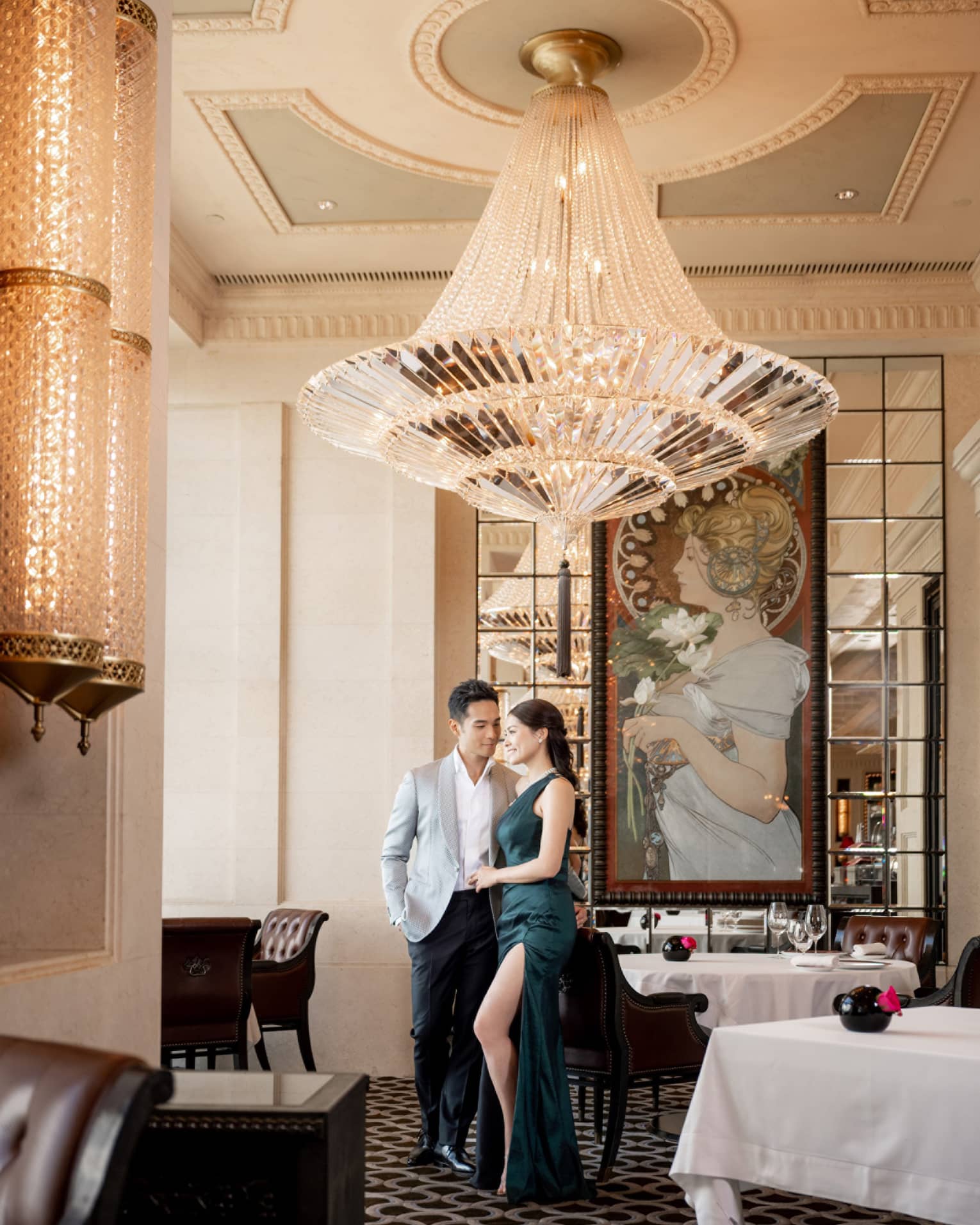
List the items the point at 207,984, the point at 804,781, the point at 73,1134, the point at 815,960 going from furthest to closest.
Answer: the point at 804,781 < the point at 207,984 < the point at 815,960 < the point at 73,1134

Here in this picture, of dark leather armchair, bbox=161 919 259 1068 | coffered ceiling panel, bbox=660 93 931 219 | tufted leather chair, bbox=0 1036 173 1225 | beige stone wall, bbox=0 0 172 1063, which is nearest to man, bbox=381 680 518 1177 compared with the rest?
dark leather armchair, bbox=161 919 259 1068

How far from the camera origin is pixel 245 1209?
2.24 metres

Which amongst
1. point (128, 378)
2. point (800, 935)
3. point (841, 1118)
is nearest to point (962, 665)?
point (800, 935)

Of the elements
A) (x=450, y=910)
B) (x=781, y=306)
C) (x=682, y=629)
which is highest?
(x=781, y=306)

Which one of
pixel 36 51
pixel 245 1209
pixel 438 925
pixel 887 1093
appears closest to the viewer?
pixel 245 1209

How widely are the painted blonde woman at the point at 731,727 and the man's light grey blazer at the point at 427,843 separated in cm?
251

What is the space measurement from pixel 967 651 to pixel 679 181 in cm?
333

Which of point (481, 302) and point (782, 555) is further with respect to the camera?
point (782, 555)

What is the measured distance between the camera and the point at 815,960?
6.19 m

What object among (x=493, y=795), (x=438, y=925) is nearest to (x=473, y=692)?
(x=493, y=795)

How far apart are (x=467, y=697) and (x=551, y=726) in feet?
1.89

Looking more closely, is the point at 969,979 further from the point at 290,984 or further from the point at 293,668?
the point at 293,668

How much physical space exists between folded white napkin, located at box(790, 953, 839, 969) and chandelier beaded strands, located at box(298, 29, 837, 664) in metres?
2.15

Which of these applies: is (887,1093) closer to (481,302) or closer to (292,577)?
(481,302)
